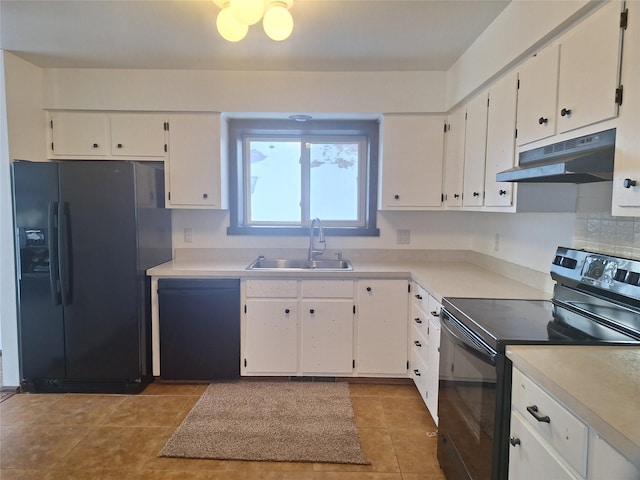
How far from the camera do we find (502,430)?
1316 millimetres

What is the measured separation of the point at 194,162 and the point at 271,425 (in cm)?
205

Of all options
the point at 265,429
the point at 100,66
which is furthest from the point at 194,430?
the point at 100,66

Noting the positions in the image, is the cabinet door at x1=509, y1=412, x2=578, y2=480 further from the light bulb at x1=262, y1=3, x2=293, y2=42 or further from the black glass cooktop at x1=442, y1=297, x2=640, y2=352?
the light bulb at x1=262, y1=3, x2=293, y2=42

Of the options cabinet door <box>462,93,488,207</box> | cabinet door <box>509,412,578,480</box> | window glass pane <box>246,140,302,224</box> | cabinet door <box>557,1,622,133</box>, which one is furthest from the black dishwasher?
cabinet door <box>557,1,622,133</box>

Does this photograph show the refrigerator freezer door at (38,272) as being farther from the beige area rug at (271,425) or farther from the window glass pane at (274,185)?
the window glass pane at (274,185)

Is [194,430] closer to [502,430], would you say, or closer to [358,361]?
[358,361]

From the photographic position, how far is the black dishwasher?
276cm

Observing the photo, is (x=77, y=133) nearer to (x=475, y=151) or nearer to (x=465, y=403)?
(x=475, y=151)

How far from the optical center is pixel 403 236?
3326 millimetres

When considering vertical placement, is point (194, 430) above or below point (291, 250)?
below

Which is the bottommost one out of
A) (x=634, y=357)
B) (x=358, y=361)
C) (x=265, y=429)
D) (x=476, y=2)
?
(x=265, y=429)

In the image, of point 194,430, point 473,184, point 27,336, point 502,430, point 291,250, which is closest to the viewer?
point 502,430

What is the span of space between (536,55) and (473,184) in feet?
2.85

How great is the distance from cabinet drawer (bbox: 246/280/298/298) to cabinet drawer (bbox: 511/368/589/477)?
1746mm
